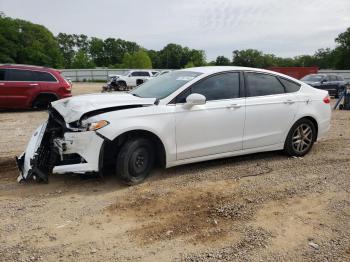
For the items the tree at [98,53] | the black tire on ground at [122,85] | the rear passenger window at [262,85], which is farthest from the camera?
the tree at [98,53]

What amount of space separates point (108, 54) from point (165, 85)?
11546 centimetres

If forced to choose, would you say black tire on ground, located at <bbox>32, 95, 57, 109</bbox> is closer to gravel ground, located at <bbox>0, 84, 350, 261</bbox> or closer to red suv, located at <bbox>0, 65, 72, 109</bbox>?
red suv, located at <bbox>0, 65, 72, 109</bbox>

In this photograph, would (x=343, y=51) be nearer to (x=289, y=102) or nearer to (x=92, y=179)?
(x=289, y=102)

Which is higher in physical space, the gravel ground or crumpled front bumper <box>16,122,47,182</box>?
crumpled front bumper <box>16,122,47,182</box>

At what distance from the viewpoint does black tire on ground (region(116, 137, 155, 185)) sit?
4828mm

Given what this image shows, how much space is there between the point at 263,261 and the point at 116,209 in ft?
5.86

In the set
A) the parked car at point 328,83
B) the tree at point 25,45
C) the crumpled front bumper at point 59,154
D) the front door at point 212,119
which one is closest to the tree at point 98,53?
the tree at point 25,45

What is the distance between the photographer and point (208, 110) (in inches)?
212

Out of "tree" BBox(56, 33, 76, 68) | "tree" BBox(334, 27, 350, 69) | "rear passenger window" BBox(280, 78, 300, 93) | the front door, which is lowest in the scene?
→ the front door

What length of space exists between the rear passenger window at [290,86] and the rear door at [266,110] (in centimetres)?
7

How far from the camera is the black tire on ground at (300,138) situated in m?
6.40

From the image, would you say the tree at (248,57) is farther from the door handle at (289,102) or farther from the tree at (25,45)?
the door handle at (289,102)

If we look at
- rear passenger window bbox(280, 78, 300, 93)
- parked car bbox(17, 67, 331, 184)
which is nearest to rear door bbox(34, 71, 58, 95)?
parked car bbox(17, 67, 331, 184)

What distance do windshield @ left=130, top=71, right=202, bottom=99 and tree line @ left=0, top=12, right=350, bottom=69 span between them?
7436 cm
